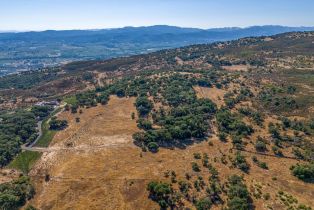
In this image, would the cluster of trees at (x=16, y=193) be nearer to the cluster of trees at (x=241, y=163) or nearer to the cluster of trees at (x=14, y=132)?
the cluster of trees at (x=14, y=132)

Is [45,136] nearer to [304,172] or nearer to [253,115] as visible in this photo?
[253,115]

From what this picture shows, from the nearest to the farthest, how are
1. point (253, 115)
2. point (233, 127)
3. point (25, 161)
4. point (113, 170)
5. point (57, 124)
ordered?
point (113, 170)
point (25, 161)
point (233, 127)
point (57, 124)
point (253, 115)

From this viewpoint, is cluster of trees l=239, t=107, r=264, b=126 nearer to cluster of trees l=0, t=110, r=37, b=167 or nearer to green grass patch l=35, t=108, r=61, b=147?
green grass patch l=35, t=108, r=61, b=147

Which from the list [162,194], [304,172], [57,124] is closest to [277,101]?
[304,172]

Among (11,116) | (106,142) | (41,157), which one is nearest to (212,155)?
(106,142)

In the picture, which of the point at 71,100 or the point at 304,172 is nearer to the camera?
the point at 304,172

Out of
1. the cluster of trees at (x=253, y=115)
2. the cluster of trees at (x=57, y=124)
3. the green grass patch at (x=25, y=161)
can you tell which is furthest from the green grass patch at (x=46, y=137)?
the cluster of trees at (x=253, y=115)
